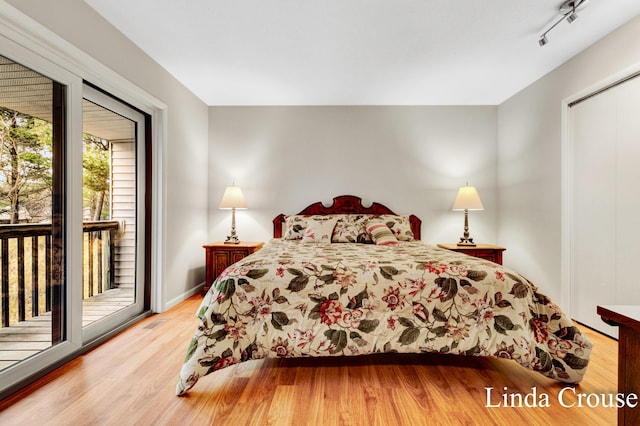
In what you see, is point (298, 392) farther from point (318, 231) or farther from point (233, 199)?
point (233, 199)

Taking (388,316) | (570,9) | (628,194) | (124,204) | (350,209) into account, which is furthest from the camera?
(350,209)

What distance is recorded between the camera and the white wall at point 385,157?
3939 mm

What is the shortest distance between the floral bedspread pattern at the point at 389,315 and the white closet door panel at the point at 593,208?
1274 millimetres

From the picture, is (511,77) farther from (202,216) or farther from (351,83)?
(202,216)

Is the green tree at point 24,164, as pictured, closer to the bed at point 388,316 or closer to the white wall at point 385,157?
the bed at point 388,316

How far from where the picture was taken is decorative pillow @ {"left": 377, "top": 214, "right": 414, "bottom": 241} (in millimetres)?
3416

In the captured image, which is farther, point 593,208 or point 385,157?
point 385,157

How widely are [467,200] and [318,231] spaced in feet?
5.97

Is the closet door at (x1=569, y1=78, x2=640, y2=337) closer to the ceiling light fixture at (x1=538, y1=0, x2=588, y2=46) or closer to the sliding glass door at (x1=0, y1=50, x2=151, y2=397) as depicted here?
the ceiling light fixture at (x1=538, y1=0, x2=588, y2=46)

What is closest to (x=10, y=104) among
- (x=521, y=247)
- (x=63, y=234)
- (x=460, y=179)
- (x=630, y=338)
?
(x=63, y=234)

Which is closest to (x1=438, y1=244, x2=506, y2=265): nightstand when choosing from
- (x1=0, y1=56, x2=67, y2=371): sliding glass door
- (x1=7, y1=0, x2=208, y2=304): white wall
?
Answer: (x1=7, y1=0, x2=208, y2=304): white wall

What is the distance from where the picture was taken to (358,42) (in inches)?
98.0

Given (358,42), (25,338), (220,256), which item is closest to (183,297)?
(220,256)

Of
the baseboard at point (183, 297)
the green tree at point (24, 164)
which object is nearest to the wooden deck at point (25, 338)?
the green tree at point (24, 164)
